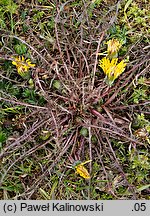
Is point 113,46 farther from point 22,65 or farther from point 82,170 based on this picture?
point 82,170

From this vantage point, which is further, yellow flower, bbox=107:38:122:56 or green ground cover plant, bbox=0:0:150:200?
green ground cover plant, bbox=0:0:150:200

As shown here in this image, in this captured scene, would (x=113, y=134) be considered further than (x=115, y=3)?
No

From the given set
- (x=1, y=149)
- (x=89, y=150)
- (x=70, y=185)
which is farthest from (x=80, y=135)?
(x=1, y=149)

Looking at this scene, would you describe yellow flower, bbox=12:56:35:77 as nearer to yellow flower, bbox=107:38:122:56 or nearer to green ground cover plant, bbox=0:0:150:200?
green ground cover plant, bbox=0:0:150:200

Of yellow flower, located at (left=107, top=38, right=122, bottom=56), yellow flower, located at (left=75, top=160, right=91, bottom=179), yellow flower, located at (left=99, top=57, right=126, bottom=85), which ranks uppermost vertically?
yellow flower, located at (left=107, top=38, right=122, bottom=56)

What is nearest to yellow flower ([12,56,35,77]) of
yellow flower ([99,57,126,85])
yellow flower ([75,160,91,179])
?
yellow flower ([99,57,126,85])

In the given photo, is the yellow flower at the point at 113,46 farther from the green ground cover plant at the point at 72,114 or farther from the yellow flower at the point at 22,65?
the yellow flower at the point at 22,65

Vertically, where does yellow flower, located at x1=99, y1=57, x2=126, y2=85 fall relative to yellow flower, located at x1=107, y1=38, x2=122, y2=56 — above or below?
below

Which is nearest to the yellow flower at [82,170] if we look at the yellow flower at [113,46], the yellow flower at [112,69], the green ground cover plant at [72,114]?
the green ground cover plant at [72,114]

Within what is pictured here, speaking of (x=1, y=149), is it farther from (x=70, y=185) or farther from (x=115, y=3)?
(x=115, y=3)
